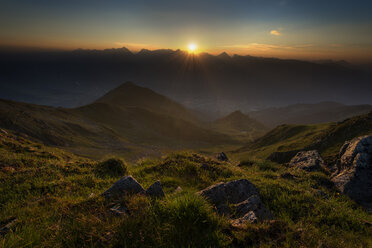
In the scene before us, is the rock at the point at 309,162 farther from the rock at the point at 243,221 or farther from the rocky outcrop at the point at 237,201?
the rock at the point at 243,221

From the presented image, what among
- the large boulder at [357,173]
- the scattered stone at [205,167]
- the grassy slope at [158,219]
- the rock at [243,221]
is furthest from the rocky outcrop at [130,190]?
the large boulder at [357,173]

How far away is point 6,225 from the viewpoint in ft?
15.4

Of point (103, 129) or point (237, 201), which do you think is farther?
point (103, 129)

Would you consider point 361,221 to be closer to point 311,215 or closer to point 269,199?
point 311,215

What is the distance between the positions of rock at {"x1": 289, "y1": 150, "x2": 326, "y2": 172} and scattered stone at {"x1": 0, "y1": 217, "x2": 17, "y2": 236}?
1540 centimetres

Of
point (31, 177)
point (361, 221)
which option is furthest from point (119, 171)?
point (361, 221)

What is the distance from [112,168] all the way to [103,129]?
10580 cm

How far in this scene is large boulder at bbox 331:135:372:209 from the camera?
950cm

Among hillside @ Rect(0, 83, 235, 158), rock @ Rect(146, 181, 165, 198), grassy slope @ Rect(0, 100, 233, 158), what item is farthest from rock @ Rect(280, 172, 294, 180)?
hillside @ Rect(0, 83, 235, 158)

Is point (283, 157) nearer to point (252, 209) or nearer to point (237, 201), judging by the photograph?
point (237, 201)

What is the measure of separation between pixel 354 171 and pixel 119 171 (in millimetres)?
13104

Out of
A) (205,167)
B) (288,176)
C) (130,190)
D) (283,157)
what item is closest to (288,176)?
(288,176)

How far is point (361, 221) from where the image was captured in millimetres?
5934

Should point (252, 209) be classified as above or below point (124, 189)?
below
